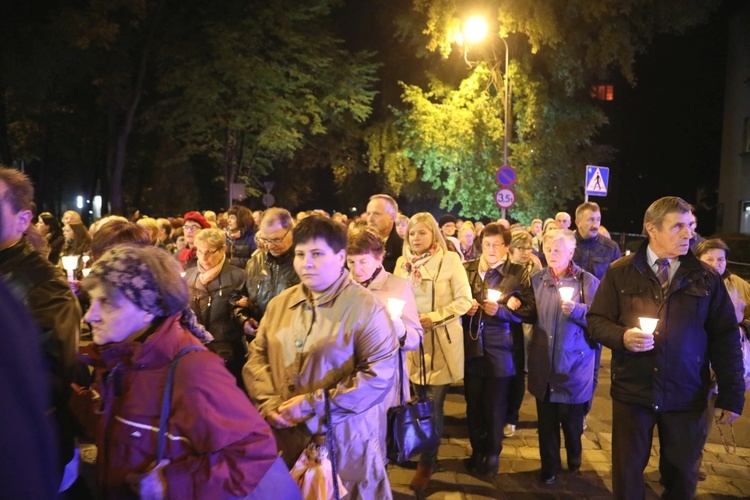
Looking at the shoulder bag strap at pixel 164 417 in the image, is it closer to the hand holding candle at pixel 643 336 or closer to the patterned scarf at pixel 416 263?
the hand holding candle at pixel 643 336

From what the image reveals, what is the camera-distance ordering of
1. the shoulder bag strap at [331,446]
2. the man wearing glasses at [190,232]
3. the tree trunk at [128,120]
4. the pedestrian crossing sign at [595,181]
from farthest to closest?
1. the tree trunk at [128,120]
2. the pedestrian crossing sign at [595,181]
3. the man wearing glasses at [190,232]
4. the shoulder bag strap at [331,446]

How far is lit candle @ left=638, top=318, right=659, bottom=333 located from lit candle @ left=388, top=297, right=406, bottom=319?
56.9 inches

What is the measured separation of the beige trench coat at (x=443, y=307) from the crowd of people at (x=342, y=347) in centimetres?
2

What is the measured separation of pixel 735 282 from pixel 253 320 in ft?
13.7

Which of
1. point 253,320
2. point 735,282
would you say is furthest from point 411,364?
point 735,282

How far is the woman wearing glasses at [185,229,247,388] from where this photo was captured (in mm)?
4793

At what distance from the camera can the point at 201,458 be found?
1.94 metres

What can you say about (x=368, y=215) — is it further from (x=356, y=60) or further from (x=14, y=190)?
(x=356, y=60)

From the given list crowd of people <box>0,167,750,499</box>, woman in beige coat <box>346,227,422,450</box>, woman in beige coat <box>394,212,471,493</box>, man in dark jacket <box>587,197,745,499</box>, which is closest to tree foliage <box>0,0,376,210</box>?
crowd of people <box>0,167,750,499</box>

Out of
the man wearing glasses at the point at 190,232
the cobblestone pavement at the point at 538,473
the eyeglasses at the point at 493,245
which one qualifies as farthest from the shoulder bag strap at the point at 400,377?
the man wearing glasses at the point at 190,232

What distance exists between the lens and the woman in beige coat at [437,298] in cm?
483

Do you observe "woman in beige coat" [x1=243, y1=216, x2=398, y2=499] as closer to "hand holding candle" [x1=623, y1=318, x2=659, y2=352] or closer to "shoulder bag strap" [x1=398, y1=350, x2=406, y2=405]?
"shoulder bag strap" [x1=398, y1=350, x2=406, y2=405]

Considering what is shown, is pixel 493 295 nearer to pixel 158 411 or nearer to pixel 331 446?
pixel 331 446

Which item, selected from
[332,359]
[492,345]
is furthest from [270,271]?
[332,359]
